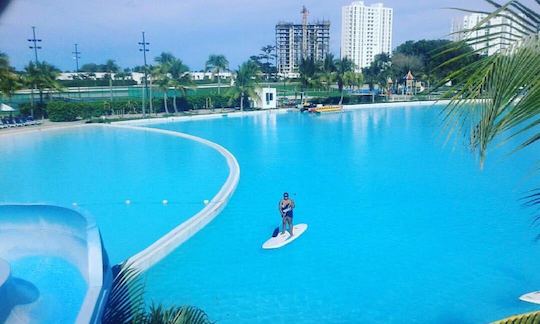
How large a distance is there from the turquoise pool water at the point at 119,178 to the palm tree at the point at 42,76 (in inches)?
365

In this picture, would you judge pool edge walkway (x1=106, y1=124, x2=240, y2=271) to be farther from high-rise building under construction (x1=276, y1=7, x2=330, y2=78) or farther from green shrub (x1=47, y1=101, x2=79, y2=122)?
high-rise building under construction (x1=276, y1=7, x2=330, y2=78)

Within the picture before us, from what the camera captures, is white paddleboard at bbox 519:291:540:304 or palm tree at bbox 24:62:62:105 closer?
white paddleboard at bbox 519:291:540:304

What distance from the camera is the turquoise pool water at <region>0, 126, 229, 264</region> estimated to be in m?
11.3

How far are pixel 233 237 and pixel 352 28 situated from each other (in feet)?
496

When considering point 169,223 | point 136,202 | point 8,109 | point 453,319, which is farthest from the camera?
point 8,109

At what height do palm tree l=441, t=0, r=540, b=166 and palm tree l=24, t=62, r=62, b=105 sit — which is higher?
palm tree l=24, t=62, r=62, b=105

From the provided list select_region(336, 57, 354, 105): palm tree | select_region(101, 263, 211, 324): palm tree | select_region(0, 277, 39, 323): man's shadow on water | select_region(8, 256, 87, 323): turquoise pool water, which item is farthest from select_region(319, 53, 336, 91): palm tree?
select_region(101, 263, 211, 324): palm tree

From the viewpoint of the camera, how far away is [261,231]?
1079 centimetres

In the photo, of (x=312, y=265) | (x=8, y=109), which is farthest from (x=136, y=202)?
(x=8, y=109)

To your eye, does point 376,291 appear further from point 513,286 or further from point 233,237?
point 233,237

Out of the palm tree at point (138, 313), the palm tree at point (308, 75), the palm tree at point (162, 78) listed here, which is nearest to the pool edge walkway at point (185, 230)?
the palm tree at point (138, 313)

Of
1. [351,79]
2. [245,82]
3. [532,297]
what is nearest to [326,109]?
[245,82]

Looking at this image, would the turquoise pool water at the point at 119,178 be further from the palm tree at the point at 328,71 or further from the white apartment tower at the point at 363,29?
the white apartment tower at the point at 363,29

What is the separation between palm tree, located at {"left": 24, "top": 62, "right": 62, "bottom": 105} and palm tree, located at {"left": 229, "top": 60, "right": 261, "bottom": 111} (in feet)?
47.8
